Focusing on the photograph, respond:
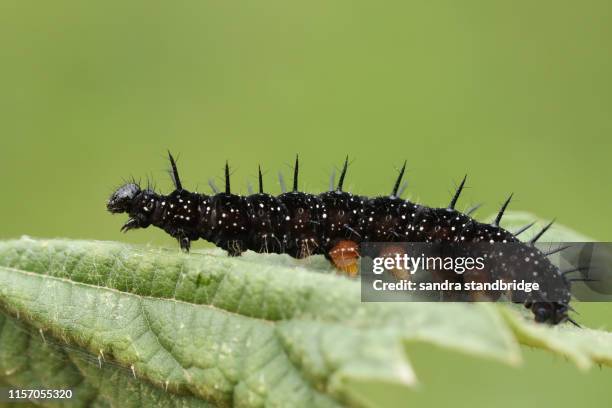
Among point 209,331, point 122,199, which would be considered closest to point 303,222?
point 122,199

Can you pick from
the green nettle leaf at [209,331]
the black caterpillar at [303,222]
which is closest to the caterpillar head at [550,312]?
the black caterpillar at [303,222]

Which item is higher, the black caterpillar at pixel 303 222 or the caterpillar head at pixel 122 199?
the caterpillar head at pixel 122 199

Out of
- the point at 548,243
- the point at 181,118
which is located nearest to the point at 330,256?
the point at 548,243

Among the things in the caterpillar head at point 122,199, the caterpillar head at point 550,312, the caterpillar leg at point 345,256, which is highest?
the caterpillar head at point 122,199

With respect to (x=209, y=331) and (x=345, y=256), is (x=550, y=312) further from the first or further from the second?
(x=209, y=331)

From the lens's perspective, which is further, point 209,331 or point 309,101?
point 309,101

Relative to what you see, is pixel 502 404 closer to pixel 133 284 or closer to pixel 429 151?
pixel 429 151

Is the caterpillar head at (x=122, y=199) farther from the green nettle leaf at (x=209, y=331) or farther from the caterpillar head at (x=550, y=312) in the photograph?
the caterpillar head at (x=550, y=312)
